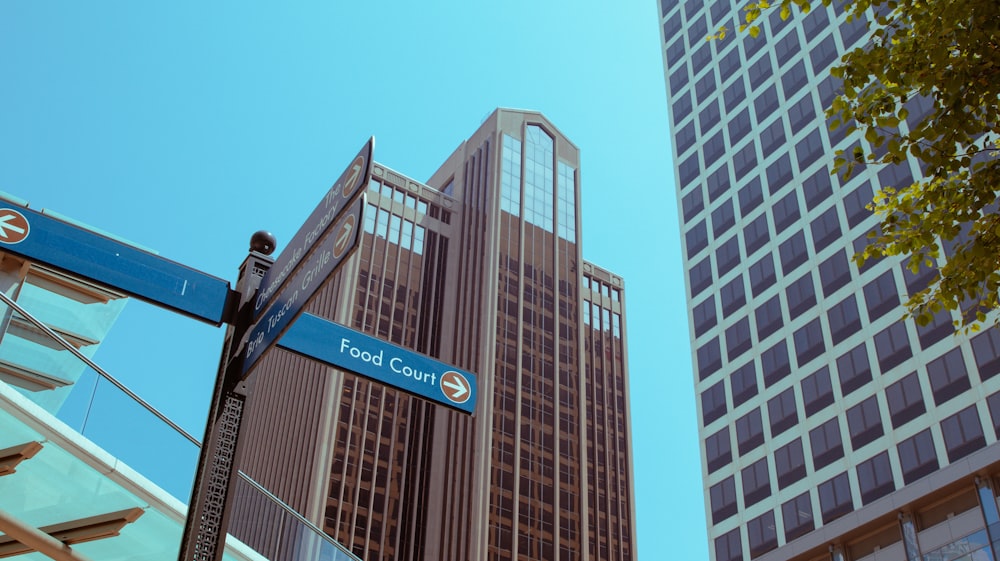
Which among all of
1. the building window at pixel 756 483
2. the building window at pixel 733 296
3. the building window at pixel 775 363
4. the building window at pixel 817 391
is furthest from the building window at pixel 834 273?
the building window at pixel 756 483

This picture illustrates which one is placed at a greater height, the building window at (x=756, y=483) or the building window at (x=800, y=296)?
the building window at (x=800, y=296)

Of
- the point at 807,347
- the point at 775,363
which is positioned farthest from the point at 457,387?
the point at 775,363

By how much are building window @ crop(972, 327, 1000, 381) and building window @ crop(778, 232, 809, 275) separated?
12022 mm

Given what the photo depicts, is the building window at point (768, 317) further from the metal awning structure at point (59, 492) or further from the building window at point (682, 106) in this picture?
the metal awning structure at point (59, 492)

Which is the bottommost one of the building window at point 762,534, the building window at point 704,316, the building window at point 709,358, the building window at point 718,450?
the building window at point 762,534

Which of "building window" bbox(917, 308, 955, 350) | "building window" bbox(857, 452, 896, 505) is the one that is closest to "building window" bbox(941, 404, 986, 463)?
"building window" bbox(857, 452, 896, 505)

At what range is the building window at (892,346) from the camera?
44.4 metres

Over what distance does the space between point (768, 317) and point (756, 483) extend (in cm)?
885

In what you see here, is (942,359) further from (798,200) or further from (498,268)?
(498,268)

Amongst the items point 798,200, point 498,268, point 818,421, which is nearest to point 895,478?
point 818,421

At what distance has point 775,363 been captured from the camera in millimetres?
50406

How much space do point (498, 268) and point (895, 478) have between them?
225 ft

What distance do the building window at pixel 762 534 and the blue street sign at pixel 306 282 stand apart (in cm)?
4290

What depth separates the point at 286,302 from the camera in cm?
593
